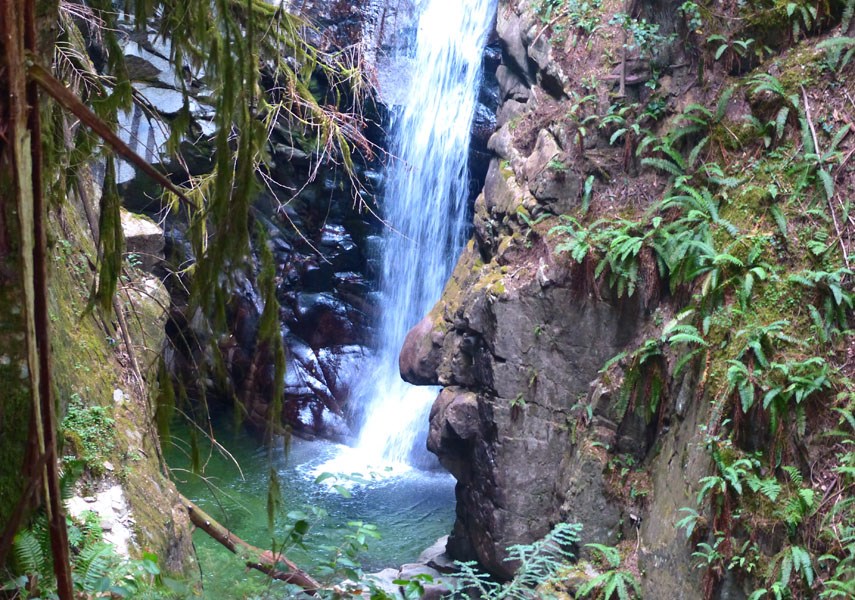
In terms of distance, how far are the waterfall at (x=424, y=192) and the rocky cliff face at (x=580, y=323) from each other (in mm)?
4734

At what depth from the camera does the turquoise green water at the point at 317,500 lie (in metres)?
9.13

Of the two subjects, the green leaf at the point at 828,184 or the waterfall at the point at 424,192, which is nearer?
the green leaf at the point at 828,184

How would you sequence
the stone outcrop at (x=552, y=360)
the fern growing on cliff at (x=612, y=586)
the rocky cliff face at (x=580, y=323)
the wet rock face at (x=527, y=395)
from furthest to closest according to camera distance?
the wet rock face at (x=527, y=395) → the stone outcrop at (x=552, y=360) → the rocky cliff face at (x=580, y=323) → the fern growing on cliff at (x=612, y=586)

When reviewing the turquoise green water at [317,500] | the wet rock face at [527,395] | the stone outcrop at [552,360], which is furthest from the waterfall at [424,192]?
the wet rock face at [527,395]

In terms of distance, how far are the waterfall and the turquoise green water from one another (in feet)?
3.80

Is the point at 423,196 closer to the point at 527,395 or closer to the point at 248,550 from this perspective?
the point at 527,395

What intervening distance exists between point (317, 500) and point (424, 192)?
22.0 ft

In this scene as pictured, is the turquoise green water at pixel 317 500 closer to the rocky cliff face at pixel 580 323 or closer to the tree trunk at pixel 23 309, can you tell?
the rocky cliff face at pixel 580 323

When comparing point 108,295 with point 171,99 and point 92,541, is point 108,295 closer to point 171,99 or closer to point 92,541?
point 92,541

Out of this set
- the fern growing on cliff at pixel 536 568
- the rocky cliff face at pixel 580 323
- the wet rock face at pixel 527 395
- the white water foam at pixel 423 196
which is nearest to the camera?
the fern growing on cliff at pixel 536 568

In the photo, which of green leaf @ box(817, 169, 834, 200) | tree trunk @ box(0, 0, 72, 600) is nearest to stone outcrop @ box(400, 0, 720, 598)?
green leaf @ box(817, 169, 834, 200)

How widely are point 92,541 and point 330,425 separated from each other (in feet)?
37.0

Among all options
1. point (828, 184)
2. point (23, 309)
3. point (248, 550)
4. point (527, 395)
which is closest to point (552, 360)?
point (527, 395)

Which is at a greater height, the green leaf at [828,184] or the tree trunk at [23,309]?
the green leaf at [828,184]
